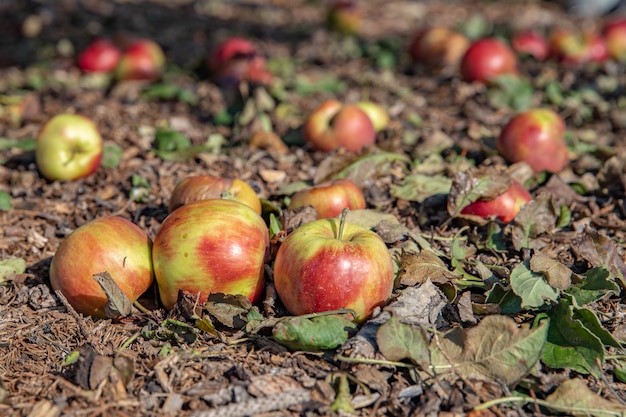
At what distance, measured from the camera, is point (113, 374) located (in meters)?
2.65

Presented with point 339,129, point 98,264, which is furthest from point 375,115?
point 98,264

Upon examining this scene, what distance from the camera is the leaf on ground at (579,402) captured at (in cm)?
256

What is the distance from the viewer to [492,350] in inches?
107

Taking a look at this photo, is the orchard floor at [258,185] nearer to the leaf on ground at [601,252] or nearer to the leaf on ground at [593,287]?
the leaf on ground at [601,252]

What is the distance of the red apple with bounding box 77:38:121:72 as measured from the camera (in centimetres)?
677

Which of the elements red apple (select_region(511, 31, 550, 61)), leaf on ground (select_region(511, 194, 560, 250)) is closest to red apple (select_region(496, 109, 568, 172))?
leaf on ground (select_region(511, 194, 560, 250))

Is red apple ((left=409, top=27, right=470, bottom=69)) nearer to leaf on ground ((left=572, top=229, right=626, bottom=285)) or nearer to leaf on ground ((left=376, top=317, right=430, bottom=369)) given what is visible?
leaf on ground ((left=572, top=229, right=626, bottom=285))

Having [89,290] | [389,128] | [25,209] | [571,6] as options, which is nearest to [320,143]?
[389,128]

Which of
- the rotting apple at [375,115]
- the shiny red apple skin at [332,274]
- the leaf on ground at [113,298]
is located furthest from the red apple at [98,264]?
the rotting apple at [375,115]

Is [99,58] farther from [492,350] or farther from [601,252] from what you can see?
[492,350]

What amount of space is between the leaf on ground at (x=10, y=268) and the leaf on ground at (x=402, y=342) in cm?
201

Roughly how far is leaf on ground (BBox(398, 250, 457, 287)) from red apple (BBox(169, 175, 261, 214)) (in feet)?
2.90

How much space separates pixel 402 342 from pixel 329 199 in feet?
3.71

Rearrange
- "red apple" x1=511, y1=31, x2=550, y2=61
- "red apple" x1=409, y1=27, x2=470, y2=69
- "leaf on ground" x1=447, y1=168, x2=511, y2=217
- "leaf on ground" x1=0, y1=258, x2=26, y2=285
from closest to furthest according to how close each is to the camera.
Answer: "leaf on ground" x1=0, y1=258, x2=26, y2=285, "leaf on ground" x1=447, y1=168, x2=511, y2=217, "red apple" x1=409, y1=27, x2=470, y2=69, "red apple" x1=511, y1=31, x2=550, y2=61
